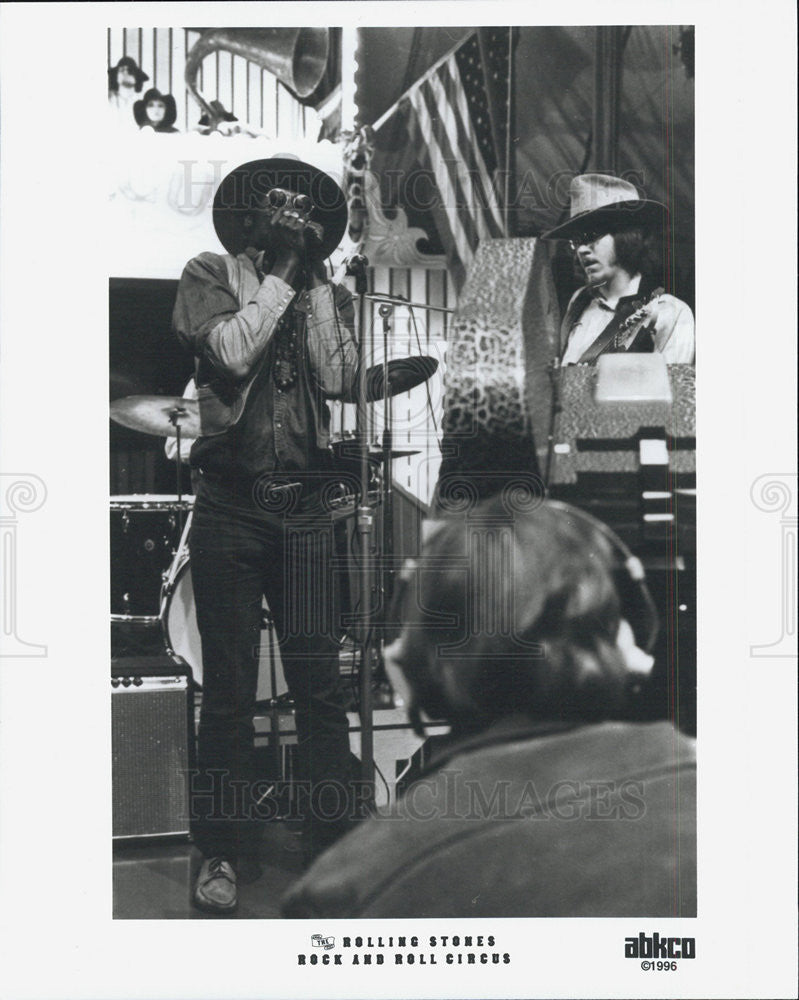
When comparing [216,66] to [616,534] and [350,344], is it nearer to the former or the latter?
[350,344]

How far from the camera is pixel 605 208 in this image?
2.95 m

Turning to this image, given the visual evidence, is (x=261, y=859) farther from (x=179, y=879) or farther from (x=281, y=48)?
(x=281, y=48)

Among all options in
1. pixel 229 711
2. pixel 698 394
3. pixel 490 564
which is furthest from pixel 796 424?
pixel 229 711

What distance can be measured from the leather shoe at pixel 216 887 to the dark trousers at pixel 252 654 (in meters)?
0.04

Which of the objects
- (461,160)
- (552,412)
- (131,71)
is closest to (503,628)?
(552,412)

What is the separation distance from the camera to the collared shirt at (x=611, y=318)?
9.71ft

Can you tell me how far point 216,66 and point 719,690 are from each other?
8.42ft

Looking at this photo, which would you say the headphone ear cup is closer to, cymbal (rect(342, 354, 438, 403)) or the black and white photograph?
the black and white photograph

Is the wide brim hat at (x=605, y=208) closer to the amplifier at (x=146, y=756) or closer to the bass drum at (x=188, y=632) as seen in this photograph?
the bass drum at (x=188, y=632)

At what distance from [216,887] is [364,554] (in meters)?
1.18

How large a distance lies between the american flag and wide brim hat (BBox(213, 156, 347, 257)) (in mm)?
311

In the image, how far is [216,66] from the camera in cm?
290

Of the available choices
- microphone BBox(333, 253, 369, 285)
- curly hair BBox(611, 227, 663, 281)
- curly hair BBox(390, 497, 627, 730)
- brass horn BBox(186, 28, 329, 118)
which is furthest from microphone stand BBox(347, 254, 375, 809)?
curly hair BBox(611, 227, 663, 281)

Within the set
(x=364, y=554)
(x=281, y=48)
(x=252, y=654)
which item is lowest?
(x=252, y=654)
